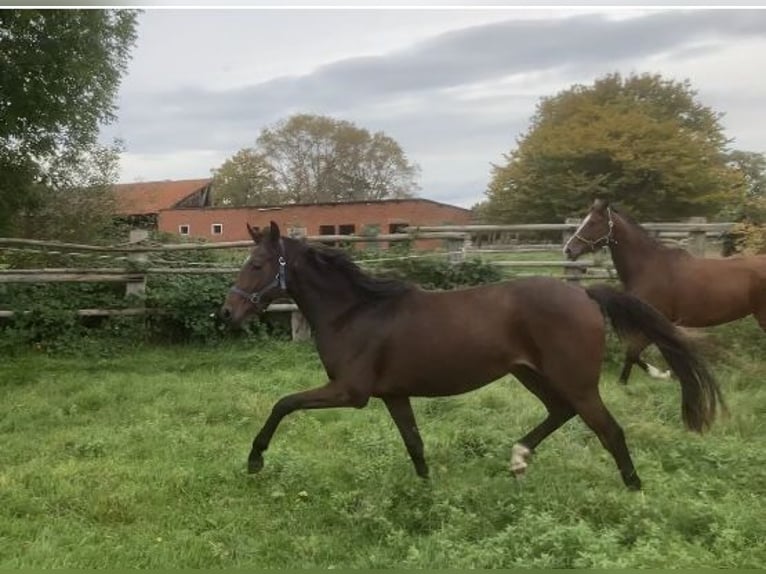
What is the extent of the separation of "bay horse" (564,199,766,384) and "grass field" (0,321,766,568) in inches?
37.9

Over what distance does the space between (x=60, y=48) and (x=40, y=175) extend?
4222 mm

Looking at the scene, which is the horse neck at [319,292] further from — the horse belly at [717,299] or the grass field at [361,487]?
the horse belly at [717,299]

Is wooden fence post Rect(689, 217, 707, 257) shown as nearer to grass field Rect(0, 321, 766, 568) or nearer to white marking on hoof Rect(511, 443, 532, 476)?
grass field Rect(0, 321, 766, 568)

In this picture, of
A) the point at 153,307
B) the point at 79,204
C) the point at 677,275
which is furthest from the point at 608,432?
the point at 79,204

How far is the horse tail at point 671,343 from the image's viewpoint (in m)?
4.48

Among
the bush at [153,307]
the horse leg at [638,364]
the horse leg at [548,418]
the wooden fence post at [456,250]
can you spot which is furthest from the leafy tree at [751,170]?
the horse leg at [548,418]

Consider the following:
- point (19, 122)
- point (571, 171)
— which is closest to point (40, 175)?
point (19, 122)

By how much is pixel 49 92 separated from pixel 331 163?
11660 millimetres

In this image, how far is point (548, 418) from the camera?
455 cm

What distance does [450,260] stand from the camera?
9742 millimetres

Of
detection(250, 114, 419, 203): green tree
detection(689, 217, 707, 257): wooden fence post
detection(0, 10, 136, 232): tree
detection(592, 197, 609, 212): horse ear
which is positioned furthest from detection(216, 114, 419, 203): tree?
detection(592, 197, 609, 212): horse ear

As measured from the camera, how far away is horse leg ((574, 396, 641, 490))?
4148 millimetres

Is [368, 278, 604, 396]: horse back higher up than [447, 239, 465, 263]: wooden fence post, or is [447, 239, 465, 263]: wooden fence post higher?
[447, 239, 465, 263]: wooden fence post

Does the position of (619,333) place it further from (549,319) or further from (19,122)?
(19,122)
